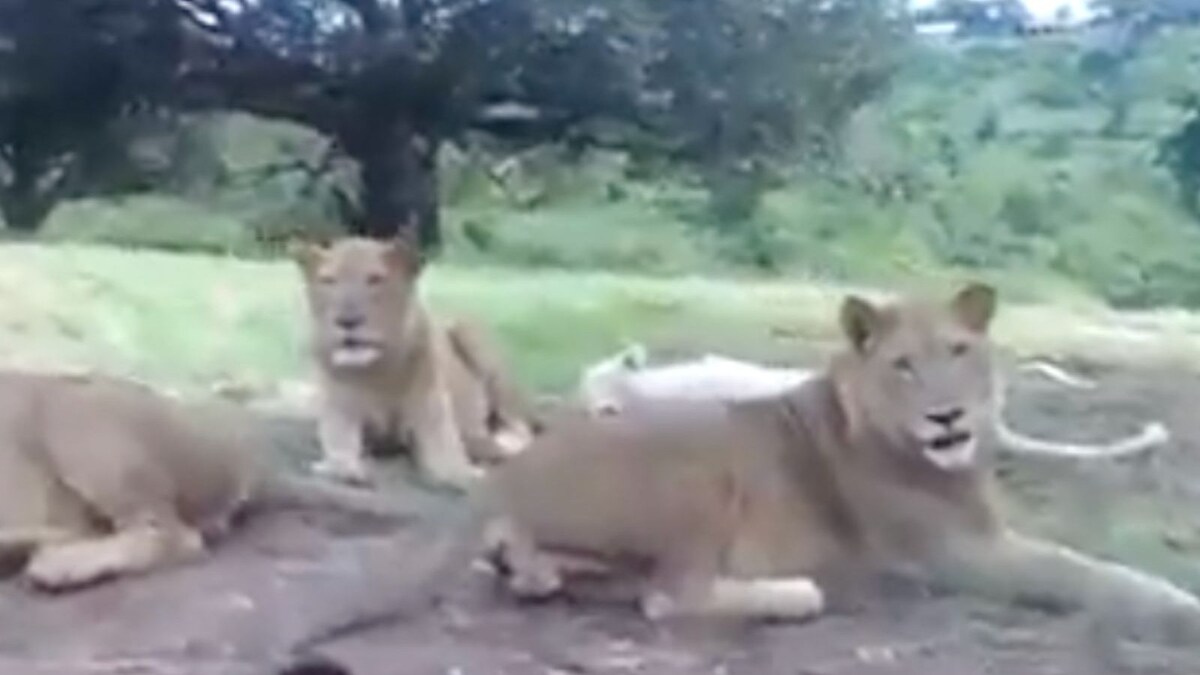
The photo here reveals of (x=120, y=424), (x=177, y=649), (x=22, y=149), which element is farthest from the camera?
(x=22, y=149)

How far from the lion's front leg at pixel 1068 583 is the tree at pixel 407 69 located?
499 millimetres

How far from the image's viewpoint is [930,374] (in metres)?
2.96

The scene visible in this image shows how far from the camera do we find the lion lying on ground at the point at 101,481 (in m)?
3.09

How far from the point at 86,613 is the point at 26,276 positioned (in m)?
0.57

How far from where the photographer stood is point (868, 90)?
3273 millimetres

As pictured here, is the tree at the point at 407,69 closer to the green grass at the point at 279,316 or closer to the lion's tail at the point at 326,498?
the green grass at the point at 279,316

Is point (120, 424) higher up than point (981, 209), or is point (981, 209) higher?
point (981, 209)

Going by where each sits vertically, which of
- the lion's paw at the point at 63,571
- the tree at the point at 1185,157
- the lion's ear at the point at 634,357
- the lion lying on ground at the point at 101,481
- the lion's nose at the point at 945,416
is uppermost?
the tree at the point at 1185,157

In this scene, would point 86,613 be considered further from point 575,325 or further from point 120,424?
point 575,325

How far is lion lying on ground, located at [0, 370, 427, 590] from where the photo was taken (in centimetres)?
309

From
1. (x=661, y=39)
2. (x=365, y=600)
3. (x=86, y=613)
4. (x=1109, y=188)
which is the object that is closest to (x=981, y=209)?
(x=1109, y=188)

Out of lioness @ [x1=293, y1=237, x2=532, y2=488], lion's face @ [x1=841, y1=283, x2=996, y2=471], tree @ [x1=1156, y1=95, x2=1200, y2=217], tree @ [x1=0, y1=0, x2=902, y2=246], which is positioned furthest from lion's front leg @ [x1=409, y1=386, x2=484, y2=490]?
tree @ [x1=1156, y1=95, x2=1200, y2=217]

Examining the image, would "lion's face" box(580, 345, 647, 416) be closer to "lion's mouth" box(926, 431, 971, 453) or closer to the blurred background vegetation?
the blurred background vegetation

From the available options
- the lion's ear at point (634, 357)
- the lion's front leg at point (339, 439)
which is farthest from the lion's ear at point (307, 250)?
the lion's ear at point (634, 357)
